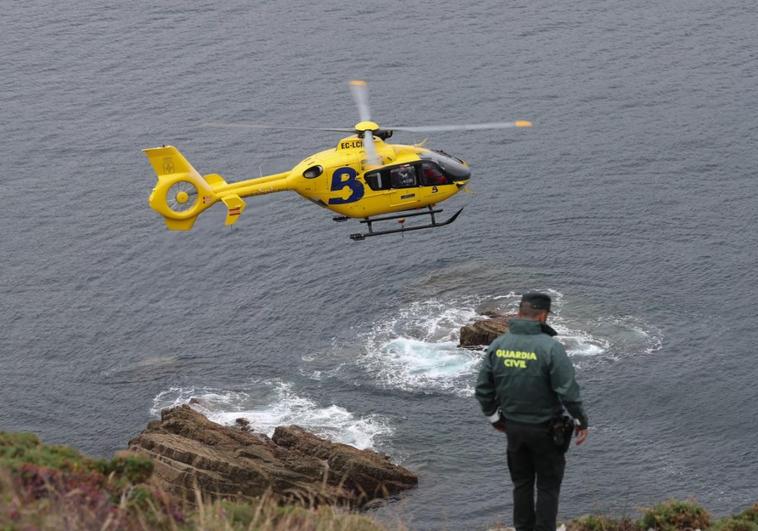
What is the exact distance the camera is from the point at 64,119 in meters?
115

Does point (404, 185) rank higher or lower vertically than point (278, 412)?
higher

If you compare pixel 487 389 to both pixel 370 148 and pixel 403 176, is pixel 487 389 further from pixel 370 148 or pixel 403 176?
pixel 403 176

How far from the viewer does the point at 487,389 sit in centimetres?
2166

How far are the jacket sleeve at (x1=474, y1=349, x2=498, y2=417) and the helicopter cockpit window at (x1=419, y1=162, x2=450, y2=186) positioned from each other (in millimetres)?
36897

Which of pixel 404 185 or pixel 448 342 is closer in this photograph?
pixel 404 185

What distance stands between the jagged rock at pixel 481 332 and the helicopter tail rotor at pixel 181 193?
1106 inches

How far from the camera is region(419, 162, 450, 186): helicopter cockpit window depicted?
58.1 metres

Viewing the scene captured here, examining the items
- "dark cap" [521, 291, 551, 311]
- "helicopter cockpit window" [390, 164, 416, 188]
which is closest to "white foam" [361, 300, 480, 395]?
"helicopter cockpit window" [390, 164, 416, 188]

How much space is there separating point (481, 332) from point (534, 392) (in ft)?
196

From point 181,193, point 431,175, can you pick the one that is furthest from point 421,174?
point 181,193

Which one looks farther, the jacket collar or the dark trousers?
the dark trousers

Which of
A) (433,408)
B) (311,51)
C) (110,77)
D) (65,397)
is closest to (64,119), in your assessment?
(110,77)

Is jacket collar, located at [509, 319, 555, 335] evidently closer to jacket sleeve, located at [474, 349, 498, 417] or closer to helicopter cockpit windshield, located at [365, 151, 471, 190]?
jacket sleeve, located at [474, 349, 498, 417]

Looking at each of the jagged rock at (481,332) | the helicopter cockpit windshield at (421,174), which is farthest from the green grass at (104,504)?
the jagged rock at (481,332)
